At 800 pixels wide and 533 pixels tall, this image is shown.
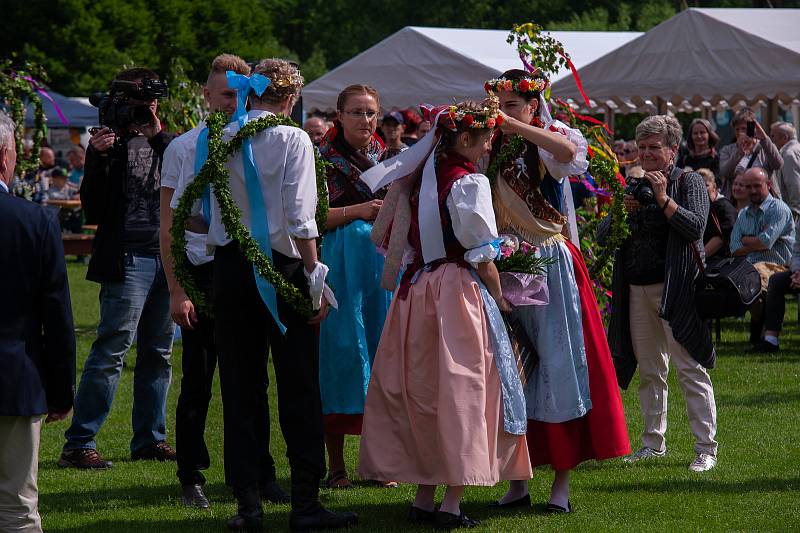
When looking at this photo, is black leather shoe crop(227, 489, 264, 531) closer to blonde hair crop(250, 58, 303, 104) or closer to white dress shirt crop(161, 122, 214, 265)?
white dress shirt crop(161, 122, 214, 265)

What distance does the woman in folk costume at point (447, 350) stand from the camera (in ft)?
17.5

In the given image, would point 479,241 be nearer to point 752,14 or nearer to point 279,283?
point 279,283

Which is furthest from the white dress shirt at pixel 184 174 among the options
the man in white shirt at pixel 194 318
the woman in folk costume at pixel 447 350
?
the woman in folk costume at pixel 447 350

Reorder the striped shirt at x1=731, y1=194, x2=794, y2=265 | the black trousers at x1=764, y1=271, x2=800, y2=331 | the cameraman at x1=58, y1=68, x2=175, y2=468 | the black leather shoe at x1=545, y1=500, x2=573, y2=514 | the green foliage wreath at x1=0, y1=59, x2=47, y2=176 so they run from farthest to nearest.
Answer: the striped shirt at x1=731, y1=194, x2=794, y2=265 → the black trousers at x1=764, y1=271, x2=800, y2=331 → the green foliage wreath at x1=0, y1=59, x2=47, y2=176 → the cameraman at x1=58, y1=68, x2=175, y2=468 → the black leather shoe at x1=545, y1=500, x2=573, y2=514

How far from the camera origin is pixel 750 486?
250 inches

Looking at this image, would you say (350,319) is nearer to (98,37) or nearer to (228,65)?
(228,65)

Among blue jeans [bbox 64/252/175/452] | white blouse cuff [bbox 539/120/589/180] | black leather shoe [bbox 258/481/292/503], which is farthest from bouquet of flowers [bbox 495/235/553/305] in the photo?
blue jeans [bbox 64/252/175/452]

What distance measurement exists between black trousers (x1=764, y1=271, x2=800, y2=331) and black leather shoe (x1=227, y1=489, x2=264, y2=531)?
7.03m

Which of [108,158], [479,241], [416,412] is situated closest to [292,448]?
[416,412]

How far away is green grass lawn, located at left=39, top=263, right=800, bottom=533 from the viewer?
571 centimetres

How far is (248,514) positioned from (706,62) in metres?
10.5

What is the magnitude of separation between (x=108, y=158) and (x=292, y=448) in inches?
93.0

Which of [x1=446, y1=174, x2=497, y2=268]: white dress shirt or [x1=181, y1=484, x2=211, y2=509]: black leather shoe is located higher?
[x1=446, y1=174, x2=497, y2=268]: white dress shirt

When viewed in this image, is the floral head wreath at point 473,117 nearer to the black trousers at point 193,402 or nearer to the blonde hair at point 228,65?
the blonde hair at point 228,65
